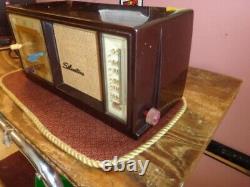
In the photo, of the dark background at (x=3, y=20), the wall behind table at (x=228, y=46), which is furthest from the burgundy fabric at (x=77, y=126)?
the dark background at (x=3, y=20)

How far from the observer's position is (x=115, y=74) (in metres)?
0.43

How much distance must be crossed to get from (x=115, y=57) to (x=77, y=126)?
0.62ft

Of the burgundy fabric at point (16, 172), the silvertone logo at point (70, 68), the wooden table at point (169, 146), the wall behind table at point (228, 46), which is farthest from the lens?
the burgundy fabric at point (16, 172)

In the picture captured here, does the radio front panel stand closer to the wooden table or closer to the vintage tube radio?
the vintage tube radio

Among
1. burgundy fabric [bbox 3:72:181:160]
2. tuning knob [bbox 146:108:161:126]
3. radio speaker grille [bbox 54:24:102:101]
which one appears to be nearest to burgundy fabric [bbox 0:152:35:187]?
burgundy fabric [bbox 3:72:181:160]

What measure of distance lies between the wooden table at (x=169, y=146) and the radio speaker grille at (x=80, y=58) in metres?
0.15

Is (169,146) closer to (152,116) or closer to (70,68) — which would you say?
(152,116)

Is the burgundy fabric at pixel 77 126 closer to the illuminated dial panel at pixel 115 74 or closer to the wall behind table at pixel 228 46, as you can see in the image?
the illuminated dial panel at pixel 115 74

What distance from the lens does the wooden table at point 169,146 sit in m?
0.38

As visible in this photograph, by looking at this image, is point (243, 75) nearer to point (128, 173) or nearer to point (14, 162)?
point (128, 173)

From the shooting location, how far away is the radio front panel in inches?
22.3

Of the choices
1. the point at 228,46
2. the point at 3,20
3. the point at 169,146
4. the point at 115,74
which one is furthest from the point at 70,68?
the point at 3,20

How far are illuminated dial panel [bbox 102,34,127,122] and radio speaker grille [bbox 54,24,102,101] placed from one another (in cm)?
3

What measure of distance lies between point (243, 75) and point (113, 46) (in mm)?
496
